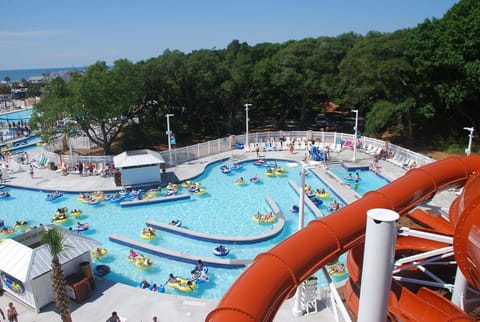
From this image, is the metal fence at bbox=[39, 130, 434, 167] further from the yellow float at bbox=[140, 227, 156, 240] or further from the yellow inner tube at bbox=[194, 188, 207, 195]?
the yellow float at bbox=[140, 227, 156, 240]

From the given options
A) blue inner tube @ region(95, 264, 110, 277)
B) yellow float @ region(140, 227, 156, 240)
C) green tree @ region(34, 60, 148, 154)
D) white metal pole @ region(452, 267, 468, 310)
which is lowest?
blue inner tube @ region(95, 264, 110, 277)

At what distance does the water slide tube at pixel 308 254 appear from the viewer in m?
5.29

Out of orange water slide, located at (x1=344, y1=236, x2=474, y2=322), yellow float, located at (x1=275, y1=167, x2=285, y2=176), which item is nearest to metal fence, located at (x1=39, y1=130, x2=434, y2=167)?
yellow float, located at (x1=275, y1=167, x2=285, y2=176)

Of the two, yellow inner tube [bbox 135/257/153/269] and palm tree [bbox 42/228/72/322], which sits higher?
palm tree [bbox 42/228/72/322]

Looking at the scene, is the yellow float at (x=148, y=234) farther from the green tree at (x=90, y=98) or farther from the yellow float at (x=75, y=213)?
the green tree at (x=90, y=98)

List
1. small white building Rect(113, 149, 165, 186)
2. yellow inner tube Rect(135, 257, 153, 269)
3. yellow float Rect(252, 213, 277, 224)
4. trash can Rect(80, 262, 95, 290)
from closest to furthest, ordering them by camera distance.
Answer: trash can Rect(80, 262, 95, 290), yellow inner tube Rect(135, 257, 153, 269), yellow float Rect(252, 213, 277, 224), small white building Rect(113, 149, 165, 186)

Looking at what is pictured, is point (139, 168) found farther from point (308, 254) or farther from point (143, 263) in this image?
point (308, 254)

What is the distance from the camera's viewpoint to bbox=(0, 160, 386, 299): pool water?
16222mm

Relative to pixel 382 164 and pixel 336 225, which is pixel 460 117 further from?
pixel 336 225

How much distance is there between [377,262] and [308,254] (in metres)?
1.54

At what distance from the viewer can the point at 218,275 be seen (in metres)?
15.8

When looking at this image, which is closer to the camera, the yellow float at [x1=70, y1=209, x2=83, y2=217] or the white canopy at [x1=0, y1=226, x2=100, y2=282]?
the white canopy at [x1=0, y1=226, x2=100, y2=282]

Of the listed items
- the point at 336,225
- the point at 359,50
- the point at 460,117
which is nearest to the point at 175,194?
the point at 336,225

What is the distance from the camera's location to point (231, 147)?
34.5 metres
